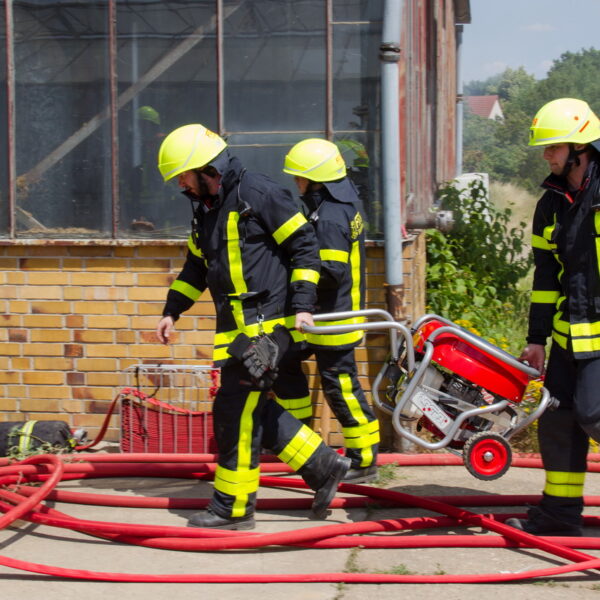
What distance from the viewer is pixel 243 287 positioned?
15.9ft

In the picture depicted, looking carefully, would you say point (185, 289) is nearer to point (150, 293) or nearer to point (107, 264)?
point (150, 293)

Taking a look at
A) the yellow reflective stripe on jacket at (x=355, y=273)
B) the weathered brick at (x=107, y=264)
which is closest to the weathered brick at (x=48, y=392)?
the weathered brick at (x=107, y=264)

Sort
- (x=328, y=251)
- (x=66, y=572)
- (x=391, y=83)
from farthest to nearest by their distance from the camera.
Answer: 1. (x=391, y=83)
2. (x=328, y=251)
3. (x=66, y=572)

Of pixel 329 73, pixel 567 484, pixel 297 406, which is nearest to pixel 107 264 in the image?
pixel 297 406

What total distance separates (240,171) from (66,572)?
2032mm

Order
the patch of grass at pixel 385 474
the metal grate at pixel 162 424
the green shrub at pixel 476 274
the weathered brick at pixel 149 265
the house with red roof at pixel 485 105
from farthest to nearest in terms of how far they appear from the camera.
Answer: the house with red roof at pixel 485 105 → the green shrub at pixel 476 274 → the weathered brick at pixel 149 265 → the metal grate at pixel 162 424 → the patch of grass at pixel 385 474

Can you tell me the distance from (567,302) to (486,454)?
2.56 ft

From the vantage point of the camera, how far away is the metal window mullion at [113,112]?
6383 millimetres

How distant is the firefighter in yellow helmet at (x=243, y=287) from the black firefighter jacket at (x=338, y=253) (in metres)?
0.52

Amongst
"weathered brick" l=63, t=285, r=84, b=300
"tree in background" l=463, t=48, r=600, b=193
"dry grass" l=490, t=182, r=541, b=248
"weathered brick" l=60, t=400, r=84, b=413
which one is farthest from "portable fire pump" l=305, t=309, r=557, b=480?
"tree in background" l=463, t=48, r=600, b=193

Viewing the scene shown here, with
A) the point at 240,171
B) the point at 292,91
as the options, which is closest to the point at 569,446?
the point at 240,171

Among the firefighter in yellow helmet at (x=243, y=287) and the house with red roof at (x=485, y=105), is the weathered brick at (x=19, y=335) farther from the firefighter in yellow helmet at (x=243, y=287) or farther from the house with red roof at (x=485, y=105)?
the house with red roof at (x=485, y=105)

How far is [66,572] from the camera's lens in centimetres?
426

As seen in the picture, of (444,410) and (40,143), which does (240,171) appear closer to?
(444,410)
